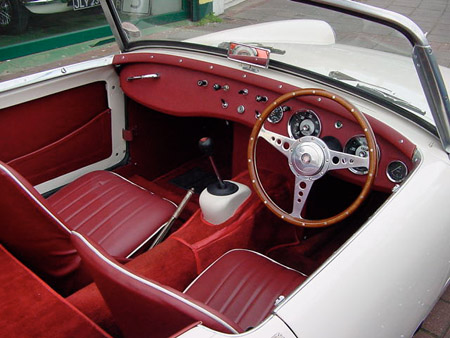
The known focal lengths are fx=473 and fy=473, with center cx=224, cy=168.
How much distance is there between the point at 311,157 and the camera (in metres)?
1.80

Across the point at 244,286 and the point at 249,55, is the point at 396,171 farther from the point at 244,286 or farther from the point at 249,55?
the point at 249,55

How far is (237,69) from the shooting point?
7.44ft

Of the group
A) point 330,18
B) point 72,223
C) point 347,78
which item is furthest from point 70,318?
point 330,18

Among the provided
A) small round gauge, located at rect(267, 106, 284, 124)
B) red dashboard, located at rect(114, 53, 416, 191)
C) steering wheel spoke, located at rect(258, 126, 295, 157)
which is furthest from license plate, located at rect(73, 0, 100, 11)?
steering wheel spoke, located at rect(258, 126, 295, 157)

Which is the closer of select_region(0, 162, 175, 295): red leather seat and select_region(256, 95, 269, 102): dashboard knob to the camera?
select_region(0, 162, 175, 295): red leather seat

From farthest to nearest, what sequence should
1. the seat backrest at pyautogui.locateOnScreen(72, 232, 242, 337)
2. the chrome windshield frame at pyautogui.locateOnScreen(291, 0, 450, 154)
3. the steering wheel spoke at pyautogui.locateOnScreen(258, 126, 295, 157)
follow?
the steering wheel spoke at pyautogui.locateOnScreen(258, 126, 295, 157)
the chrome windshield frame at pyautogui.locateOnScreen(291, 0, 450, 154)
the seat backrest at pyautogui.locateOnScreen(72, 232, 242, 337)

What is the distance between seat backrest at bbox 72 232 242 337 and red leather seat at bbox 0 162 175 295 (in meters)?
0.48

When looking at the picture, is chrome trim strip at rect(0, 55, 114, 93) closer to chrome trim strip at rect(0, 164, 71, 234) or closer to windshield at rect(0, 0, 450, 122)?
windshield at rect(0, 0, 450, 122)

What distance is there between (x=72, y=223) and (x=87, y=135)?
612 mm

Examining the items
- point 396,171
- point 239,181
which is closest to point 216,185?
point 239,181

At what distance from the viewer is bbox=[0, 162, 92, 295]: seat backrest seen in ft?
5.21

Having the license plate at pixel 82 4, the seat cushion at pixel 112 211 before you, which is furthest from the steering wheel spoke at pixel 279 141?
the license plate at pixel 82 4

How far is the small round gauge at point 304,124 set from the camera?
6.59 ft

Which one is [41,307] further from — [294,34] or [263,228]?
[294,34]
